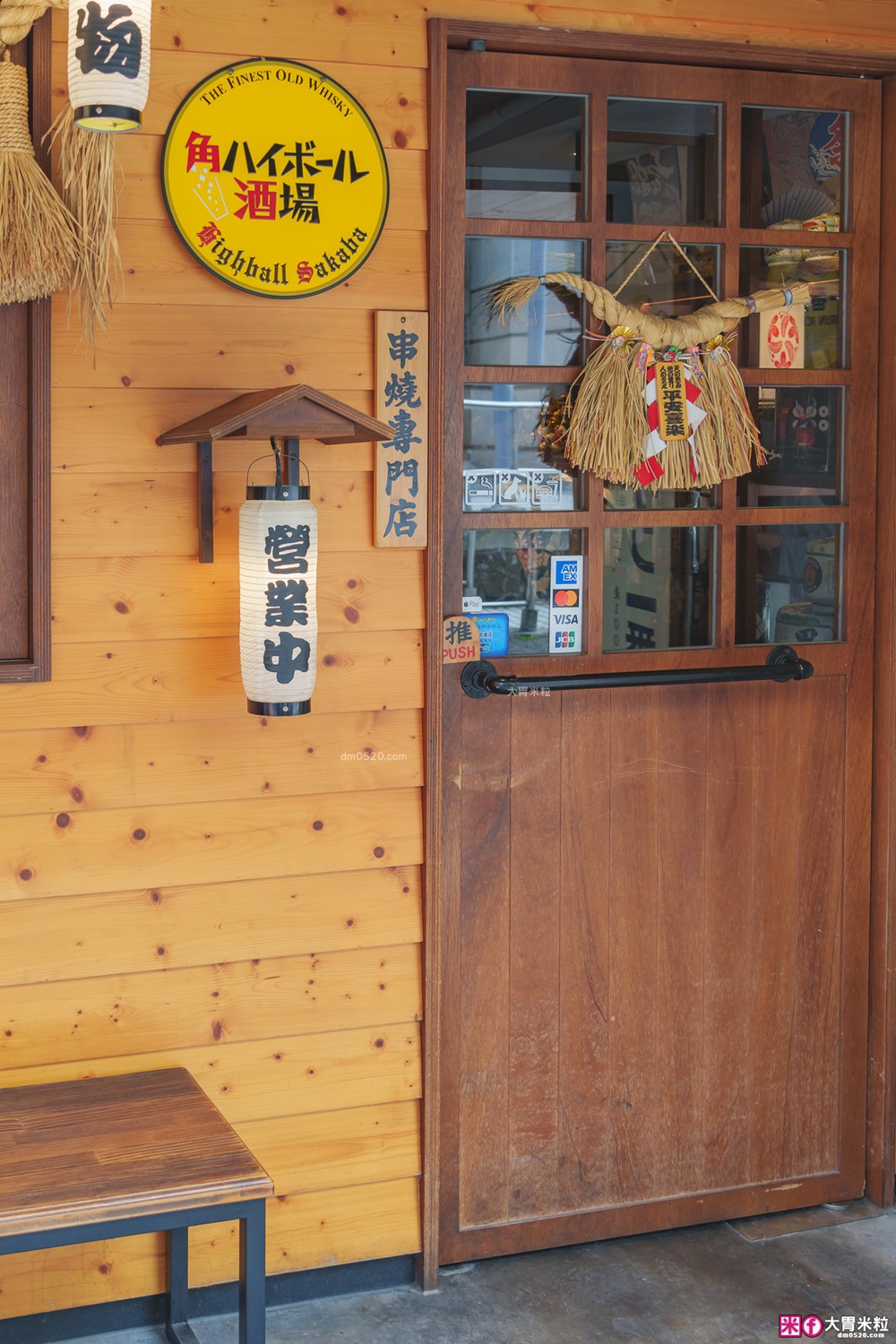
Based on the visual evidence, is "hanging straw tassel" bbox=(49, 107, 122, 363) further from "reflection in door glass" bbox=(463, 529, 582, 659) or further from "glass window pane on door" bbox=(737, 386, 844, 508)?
"glass window pane on door" bbox=(737, 386, 844, 508)

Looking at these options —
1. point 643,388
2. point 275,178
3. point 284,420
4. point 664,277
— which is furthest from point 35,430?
point 664,277

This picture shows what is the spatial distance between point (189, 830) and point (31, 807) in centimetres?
28

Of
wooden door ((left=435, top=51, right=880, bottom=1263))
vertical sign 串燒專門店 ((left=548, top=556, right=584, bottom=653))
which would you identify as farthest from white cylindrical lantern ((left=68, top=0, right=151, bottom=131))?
vertical sign 串燒專門店 ((left=548, top=556, right=584, bottom=653))

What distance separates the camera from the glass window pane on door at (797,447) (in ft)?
9.57

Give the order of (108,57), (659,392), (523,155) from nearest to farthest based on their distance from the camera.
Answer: (108,57)
(523,155)
(659,392)

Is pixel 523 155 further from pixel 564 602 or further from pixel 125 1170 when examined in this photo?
pixel 125 1170

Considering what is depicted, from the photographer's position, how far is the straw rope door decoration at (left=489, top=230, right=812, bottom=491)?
8.98 feet

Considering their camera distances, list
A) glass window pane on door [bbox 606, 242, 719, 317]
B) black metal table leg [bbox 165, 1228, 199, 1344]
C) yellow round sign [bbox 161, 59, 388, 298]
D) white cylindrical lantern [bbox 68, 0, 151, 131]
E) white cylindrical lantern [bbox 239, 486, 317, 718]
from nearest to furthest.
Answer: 1. white cylindrical lantern [bbox 68, 0, 151, 131]
2. white cylindrical lantern [bbox 239, 486, 317, 718]
3. yellow round sign [bbox 161, 59, 388, 298]
4. black metal table leg [bbox 165, 1228, 199, 1344]
5. glass window pane on door [bbox 606, 242, 719, 317]

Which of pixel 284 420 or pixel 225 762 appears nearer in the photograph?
pixel 284 420

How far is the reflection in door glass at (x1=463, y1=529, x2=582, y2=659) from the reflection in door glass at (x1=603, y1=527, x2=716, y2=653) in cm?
10

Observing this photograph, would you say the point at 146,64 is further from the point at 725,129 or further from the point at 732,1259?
the point at 732,1259

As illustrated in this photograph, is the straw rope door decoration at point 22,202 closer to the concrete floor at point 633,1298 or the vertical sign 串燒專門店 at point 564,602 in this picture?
the vertical sign 串燒專門店 at point 564,602

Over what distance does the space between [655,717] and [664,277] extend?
2.89ft

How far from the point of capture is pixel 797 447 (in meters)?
2.95
